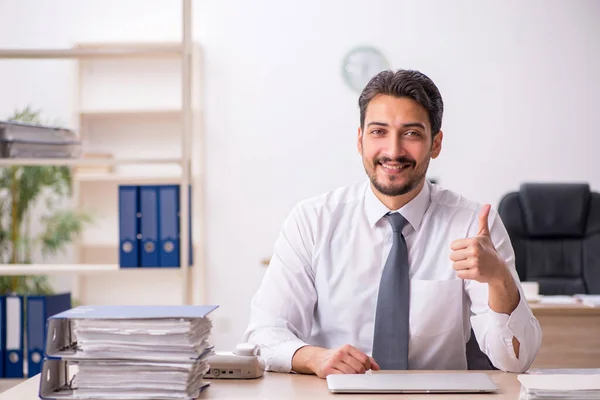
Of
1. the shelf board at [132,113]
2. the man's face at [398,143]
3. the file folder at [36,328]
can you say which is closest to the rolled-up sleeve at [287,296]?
the man's face at [398,143]

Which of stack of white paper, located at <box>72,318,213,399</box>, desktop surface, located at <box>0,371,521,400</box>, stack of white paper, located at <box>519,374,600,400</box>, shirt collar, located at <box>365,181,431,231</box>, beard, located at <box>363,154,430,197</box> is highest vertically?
beard, located at <box>363,154,430,197</box>

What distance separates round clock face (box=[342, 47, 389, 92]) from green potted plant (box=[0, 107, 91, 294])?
1879 millimetres

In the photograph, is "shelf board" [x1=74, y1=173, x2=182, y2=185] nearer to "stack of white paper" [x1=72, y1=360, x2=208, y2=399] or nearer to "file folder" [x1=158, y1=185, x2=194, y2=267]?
"file folder" [x1=158, y1=185, x2=194, y2=267]

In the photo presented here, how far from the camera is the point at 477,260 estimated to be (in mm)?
1570

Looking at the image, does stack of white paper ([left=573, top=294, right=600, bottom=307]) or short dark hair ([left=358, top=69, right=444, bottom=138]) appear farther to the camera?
stack of white paper ([left=573, top=294, right=600, bottom=307])

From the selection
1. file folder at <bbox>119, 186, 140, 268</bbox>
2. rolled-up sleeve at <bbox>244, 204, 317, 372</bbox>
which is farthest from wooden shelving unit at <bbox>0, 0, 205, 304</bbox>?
rolled-up sleeve at <bbox>244, 204, 317, 372</bbox>

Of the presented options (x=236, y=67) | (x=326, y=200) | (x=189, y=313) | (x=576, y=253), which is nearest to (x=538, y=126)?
(x=576, y=253)

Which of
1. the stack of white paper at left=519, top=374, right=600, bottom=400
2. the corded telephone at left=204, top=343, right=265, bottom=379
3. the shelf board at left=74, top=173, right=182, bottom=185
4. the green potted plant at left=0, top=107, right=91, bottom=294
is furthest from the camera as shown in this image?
the shelf board at left=74, top=173, right=182, bottom=185

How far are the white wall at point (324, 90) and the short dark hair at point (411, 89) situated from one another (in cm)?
296

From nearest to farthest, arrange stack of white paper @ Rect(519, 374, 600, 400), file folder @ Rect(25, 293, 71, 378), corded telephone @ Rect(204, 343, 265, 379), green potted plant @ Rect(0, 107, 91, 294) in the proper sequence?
stack of white paper @ Rect(519, 374, 600, 400) < corded telephone @ Rect(204, 343, 265, 379) < file folder @ Rect(25, 293, 71, 378) < green potted plant @ Rect(0, 107, 91, 294)

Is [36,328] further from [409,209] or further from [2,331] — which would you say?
[409,209]

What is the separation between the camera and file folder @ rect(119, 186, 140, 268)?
10.5ft

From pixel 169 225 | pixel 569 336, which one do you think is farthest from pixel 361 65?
pixel 569 336

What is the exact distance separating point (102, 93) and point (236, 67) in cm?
91
